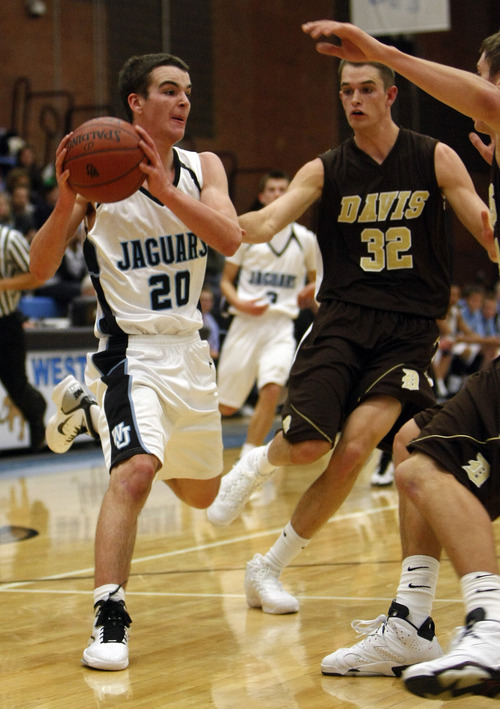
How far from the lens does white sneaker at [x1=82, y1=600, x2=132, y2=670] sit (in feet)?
11.1

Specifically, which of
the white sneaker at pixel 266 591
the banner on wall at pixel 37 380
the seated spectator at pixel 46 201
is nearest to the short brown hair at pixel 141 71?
the white sneaker at pixel 266 591

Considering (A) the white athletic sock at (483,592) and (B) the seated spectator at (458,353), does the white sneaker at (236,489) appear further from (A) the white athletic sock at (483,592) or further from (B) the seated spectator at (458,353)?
(B) the seated spectator at (458,353)

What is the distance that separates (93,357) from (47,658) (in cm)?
109

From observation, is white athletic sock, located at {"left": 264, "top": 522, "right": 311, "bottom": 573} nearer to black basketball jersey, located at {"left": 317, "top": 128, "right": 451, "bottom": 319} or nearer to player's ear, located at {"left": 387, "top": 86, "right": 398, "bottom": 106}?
black basketball jersey, located at {"left": 317, "top": 128, "right": 451, "bottom": 319}

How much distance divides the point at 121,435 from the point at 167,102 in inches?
49.2

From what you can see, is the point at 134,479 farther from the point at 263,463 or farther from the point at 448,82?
the point at 448,82

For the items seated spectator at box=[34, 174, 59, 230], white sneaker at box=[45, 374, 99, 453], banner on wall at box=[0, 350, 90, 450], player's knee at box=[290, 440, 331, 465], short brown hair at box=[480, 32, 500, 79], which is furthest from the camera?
seated spectator at box=[34, 174, 59, 230]

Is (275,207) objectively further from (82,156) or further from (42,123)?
(42,123)

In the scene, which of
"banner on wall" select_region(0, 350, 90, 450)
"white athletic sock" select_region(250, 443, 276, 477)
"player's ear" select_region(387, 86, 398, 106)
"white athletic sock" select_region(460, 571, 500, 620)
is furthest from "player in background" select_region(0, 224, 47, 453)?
"white athletic sock" select_region(460, 571, 500, 620)

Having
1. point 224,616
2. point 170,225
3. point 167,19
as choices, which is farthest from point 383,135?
point 167,19

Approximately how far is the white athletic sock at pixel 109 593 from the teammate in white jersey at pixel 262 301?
4372 millimetres

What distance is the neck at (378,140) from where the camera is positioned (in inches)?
168

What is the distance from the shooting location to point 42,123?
14500mm

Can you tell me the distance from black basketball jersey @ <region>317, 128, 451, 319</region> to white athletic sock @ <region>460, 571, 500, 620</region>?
5.19 ft
